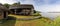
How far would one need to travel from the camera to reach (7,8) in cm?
224

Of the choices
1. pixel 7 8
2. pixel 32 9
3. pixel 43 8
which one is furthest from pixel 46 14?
pixel 7 8

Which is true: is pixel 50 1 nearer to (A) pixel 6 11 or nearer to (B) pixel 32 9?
(B) pixel 32 9

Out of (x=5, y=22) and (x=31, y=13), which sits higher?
(x=31, y=13)

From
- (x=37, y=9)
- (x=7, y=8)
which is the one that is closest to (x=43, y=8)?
(x=37, y=9)

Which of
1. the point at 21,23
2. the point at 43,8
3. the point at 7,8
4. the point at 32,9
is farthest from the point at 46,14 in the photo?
the point at 7,8

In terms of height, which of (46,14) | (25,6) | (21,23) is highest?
(25,6)

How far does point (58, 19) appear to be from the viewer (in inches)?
85.8

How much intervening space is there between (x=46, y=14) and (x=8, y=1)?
0.73m

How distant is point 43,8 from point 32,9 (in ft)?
0.65

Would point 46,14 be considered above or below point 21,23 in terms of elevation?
above

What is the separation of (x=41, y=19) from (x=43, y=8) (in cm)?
21

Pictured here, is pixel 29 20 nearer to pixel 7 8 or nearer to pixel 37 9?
pixel 37 9

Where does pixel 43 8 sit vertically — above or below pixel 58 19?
above

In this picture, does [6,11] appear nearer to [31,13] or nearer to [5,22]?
[5,22]
